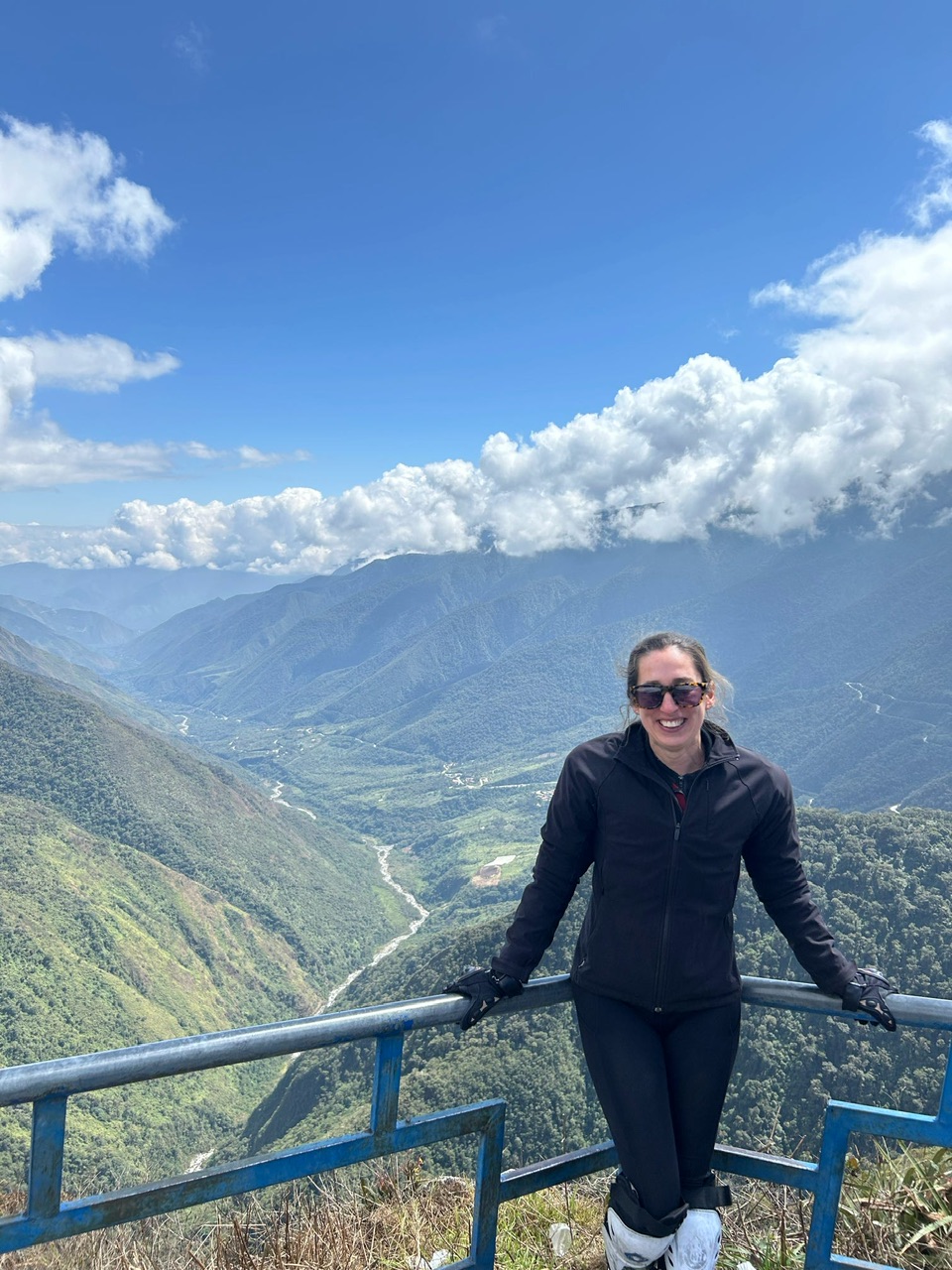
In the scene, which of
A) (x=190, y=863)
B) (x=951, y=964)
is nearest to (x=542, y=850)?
(x=951, y=964)

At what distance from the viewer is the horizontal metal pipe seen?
2.54 meters

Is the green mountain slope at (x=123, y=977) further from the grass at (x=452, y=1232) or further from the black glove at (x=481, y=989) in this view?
the black glove at (x=481, y=989)

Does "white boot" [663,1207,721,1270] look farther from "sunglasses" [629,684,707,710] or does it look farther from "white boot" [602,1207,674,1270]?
"sunglasses" [629,684,707,710]

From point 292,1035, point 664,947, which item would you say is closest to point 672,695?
point 664,947

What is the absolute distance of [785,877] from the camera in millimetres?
3682

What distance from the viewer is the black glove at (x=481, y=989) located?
343 centimetres

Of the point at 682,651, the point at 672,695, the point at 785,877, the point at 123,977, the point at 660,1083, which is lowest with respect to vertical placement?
the point at 123,977

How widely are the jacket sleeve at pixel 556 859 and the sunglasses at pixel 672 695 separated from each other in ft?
1.36

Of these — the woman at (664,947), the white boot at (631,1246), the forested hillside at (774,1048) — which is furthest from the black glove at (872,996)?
the forested hillside at (774,1048)

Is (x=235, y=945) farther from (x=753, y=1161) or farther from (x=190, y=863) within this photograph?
(x=753, y=1161)

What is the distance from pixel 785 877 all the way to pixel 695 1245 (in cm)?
151

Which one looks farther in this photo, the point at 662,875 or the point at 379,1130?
the point at 662,875

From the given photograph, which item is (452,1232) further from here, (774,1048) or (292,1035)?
(774,1048)

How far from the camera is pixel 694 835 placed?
3471mm
